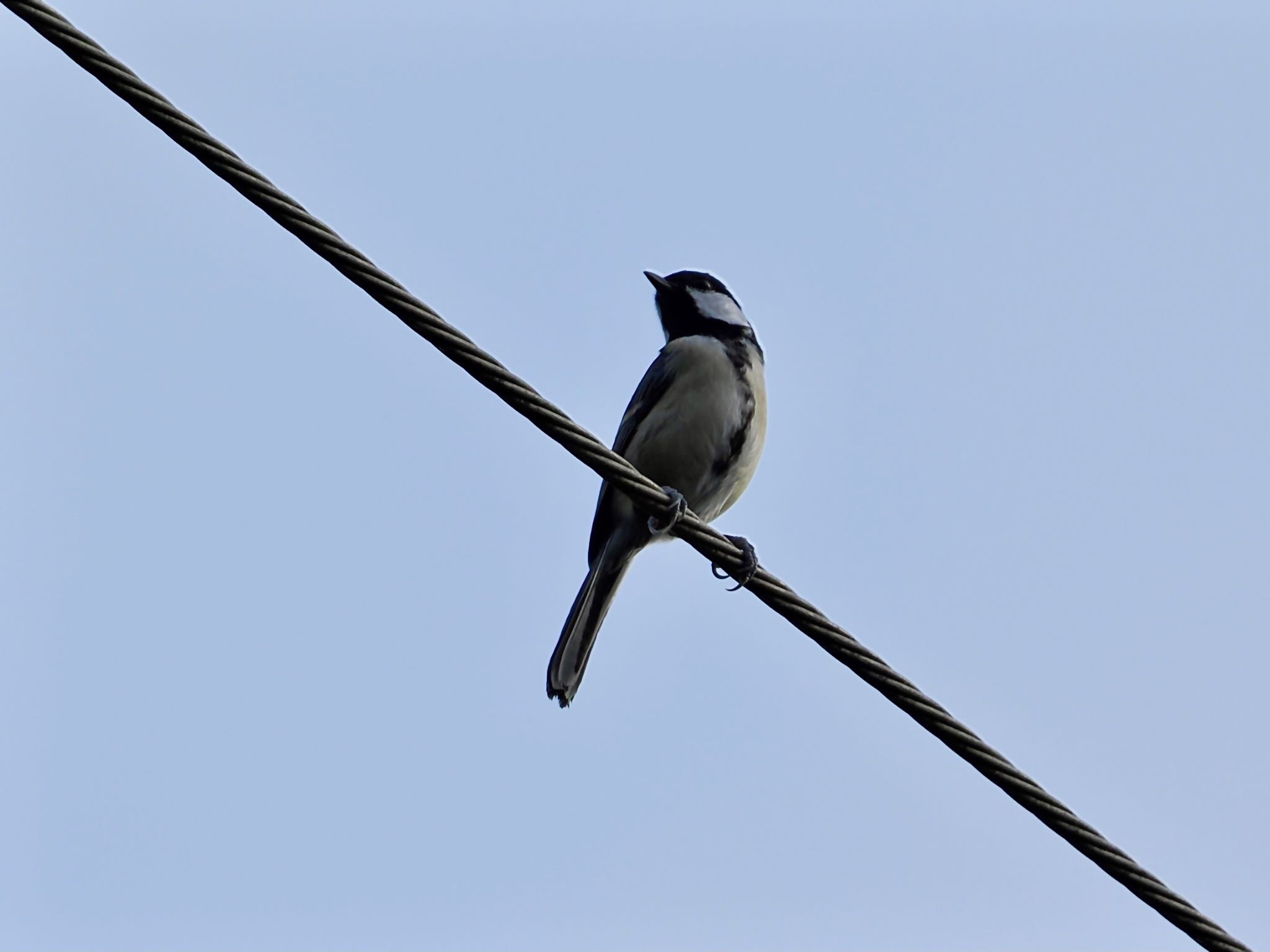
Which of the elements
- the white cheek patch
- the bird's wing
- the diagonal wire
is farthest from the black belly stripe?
the diagonal wire

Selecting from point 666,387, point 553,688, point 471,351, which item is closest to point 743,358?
point 666,387

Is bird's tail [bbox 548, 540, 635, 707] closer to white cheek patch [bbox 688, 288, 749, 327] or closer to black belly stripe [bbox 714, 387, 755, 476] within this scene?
black belly stripe [bbox 714, 387, 755, 476]

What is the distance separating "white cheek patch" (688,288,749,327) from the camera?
716cm

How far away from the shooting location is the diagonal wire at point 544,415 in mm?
3037

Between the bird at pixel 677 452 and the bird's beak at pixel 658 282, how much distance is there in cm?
75

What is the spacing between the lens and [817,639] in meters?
3.79

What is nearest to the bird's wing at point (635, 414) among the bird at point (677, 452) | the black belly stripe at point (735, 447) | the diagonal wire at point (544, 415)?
the bird at point (677, 452)

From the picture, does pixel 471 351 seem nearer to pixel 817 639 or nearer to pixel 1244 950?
pixel 817 639

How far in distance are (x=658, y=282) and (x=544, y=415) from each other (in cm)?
387

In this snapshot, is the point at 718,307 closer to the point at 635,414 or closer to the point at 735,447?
the point at 635,414

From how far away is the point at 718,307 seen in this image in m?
7.29

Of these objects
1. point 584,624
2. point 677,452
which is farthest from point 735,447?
point 584,624

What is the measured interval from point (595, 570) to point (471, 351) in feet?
10.0

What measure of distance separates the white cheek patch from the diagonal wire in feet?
11.0
